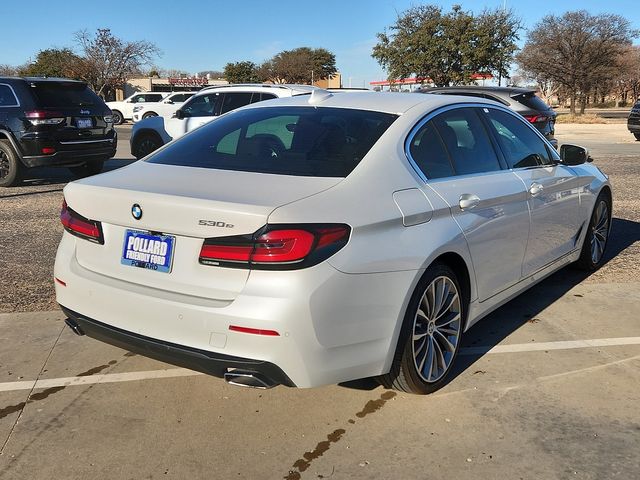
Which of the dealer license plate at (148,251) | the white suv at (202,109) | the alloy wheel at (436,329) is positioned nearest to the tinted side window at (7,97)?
the white suv at (202,109)

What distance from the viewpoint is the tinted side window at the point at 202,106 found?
38.2 ft

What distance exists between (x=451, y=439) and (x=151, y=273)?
1653mm

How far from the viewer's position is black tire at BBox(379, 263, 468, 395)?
314cm

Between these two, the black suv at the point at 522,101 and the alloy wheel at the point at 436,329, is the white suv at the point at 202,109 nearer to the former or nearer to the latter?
the black suv at the point at 522,101

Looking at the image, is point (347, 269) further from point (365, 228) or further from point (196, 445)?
point (196, 445)

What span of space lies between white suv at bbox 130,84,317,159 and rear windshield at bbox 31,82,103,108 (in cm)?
175

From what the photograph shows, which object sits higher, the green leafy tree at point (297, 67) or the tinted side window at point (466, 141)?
the green leafy tree at point (297, 67)

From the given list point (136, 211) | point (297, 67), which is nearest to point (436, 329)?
point (136, 211)


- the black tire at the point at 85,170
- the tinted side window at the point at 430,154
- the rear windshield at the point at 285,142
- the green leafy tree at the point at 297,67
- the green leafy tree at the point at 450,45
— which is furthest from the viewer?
the green leafy tree at the point at 297,67

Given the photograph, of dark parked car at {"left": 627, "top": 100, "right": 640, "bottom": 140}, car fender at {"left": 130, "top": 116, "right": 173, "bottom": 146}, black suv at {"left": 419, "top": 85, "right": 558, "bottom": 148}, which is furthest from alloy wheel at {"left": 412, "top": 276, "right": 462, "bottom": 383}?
dark parked car at {"left": 627, "top": 100, "right": 640, "bottom": 140}

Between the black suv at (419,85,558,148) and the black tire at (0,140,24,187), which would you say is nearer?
the black tire at (0,140,24,187)

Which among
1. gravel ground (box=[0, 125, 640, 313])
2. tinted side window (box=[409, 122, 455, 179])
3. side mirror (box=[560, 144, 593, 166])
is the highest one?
tinted side window (box=[409, 122, 455, 179])

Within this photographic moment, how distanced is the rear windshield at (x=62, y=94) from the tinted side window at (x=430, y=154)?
789 centimetres

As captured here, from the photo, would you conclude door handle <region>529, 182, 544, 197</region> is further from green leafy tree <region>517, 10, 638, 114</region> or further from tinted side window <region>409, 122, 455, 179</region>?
green leafy tree <region>517, 10, 638, 114</region>
